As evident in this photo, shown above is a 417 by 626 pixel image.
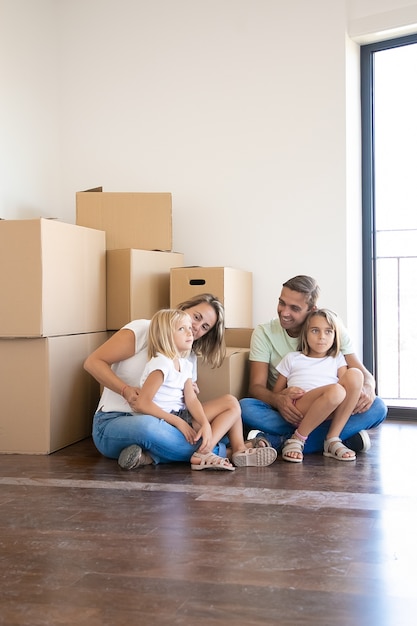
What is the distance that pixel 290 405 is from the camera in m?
3.00

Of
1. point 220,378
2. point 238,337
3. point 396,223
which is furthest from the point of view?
point 396,223

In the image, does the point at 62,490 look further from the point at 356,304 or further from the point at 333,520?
the point at 356,304

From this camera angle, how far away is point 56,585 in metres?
1.61

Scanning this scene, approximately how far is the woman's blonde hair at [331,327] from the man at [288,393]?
50mm

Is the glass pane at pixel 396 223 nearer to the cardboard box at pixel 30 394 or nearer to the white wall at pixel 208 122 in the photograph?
the white wall at pixel 208 122

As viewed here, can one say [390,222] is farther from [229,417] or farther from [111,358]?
[111,358]

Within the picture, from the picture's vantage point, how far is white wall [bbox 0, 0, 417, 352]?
151 inches

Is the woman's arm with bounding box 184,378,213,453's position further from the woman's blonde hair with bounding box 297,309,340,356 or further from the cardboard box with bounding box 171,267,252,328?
the cardboard box with bounding box 171,267,252,328

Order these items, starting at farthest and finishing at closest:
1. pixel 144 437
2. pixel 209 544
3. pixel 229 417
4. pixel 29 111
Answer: pixel 29 111
pixel 229 417
pixel 144 437
pixel 209 544

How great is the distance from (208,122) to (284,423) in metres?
1.82

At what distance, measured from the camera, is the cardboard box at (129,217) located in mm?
3734

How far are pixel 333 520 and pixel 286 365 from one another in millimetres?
1102

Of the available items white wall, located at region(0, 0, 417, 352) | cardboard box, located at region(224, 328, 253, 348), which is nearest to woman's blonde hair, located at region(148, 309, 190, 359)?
cardboard box, located at region(224, 328, 253, 348)

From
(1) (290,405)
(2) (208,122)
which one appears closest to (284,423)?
(1) (290,405)
